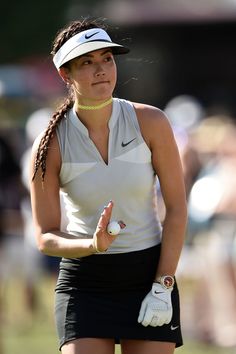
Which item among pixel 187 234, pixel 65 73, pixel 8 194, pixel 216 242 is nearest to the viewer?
pixel 65 73

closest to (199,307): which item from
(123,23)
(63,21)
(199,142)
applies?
(199,142)

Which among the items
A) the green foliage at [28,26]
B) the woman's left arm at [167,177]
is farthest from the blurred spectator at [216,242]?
the green foliage at [28,26]

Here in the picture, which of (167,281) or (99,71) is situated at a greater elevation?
(99,71)

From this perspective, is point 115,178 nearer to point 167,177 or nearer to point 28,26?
point 167,177

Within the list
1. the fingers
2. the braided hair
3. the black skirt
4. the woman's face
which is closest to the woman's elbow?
the black skirt

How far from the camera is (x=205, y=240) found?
11.8 m

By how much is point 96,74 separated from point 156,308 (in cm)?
113

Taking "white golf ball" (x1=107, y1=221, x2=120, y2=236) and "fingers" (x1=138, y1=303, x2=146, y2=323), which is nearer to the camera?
"white golf ball" (x1=107, y1=221, x2=120, y2=236)

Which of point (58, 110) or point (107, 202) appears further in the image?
point (58, 110)

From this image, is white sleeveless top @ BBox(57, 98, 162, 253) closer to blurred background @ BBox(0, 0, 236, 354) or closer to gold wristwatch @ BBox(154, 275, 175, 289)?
gold wristwatch @ BBox(154, 275, 175, 289)

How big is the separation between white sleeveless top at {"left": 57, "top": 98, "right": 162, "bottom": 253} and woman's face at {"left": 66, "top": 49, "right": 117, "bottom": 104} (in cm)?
17

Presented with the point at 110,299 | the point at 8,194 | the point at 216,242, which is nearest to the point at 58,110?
the point at 110,299

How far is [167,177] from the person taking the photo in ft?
18.9

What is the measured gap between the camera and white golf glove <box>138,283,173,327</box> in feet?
18.6
